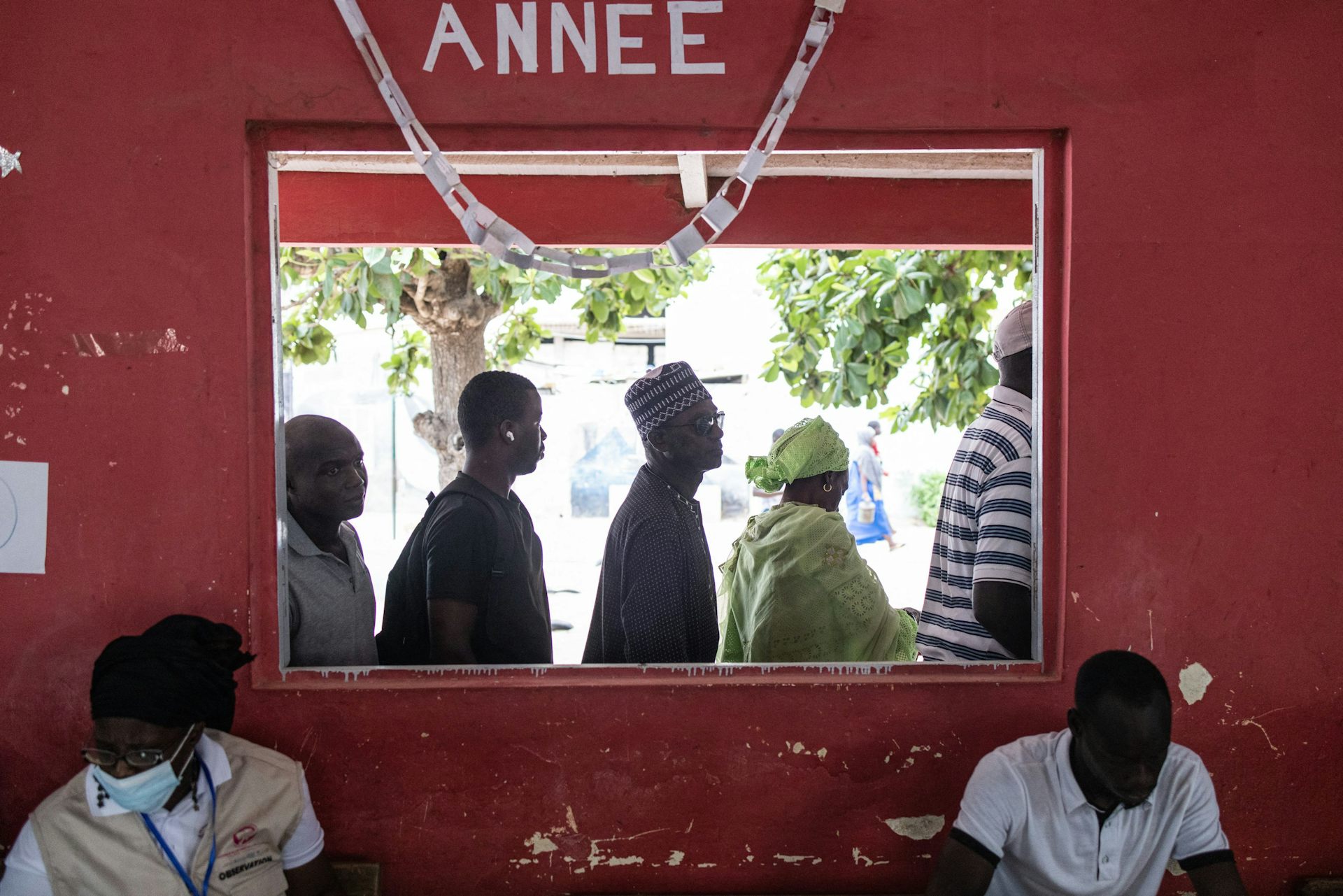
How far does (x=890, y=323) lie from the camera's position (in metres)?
5.59

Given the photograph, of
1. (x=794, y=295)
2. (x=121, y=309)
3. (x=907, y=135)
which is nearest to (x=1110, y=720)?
(x=907, y=135)

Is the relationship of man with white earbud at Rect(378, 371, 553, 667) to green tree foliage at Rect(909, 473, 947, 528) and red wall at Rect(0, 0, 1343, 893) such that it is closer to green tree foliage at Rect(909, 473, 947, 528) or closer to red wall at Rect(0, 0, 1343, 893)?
red wall at Rect(0, 0, 1343, 893)

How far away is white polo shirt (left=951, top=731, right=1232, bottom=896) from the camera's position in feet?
6.72

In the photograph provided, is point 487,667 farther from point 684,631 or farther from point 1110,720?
point 1110,720

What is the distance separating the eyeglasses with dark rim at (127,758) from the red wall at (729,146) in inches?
16.8

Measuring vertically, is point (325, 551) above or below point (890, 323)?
below

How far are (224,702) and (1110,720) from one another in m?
1.71

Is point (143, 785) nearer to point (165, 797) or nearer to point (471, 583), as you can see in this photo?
point (165, 797)

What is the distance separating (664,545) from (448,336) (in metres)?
3.74

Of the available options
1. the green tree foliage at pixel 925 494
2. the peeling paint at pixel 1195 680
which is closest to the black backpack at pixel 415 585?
the peeling paint at pixel 1195 680

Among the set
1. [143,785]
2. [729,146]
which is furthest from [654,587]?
[143,785]

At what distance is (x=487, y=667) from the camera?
2.40m

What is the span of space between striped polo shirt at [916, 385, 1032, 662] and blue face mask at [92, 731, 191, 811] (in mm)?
1755

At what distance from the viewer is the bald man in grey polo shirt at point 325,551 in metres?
2.49
